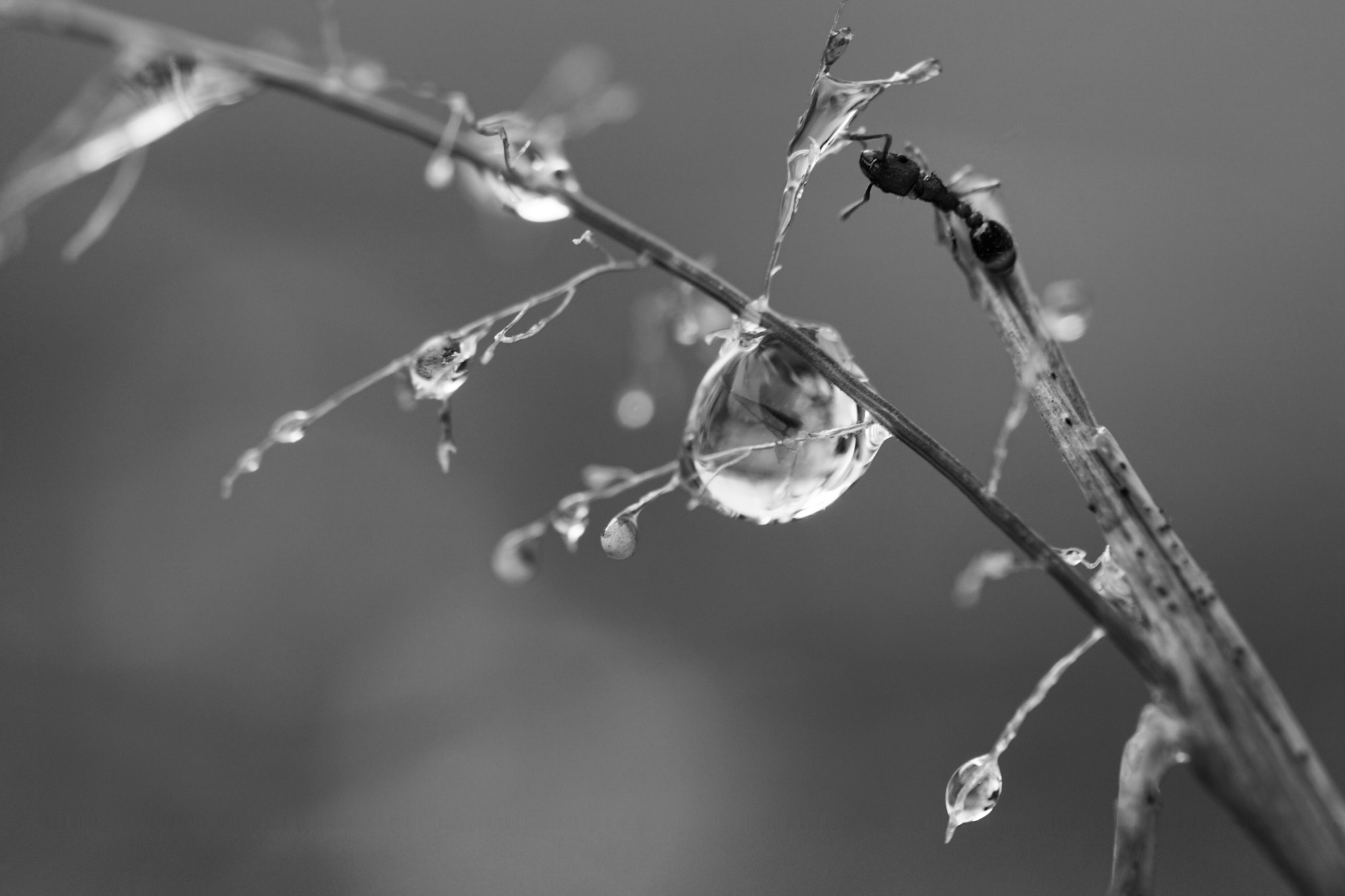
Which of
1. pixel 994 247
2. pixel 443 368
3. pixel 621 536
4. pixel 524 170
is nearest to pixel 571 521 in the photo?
pixel 621 536

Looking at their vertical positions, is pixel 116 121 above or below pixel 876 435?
above

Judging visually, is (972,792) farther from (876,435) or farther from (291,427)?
(291,427)

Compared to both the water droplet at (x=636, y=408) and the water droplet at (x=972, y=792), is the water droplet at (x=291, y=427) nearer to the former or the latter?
the water droplet at (x=636, y=408)

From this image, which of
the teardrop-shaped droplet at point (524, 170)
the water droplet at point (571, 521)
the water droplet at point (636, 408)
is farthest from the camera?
the water droplet at point (636, 408)

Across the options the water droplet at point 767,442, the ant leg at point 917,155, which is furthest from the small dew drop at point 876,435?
the ant leg at point 917,155

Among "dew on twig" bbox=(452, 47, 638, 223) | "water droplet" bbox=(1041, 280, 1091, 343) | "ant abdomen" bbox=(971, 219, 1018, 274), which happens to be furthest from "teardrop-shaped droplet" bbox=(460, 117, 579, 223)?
"water droplet" bbox=(1041, 280, 1091, 343)

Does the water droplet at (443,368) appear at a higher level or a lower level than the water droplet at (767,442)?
higher

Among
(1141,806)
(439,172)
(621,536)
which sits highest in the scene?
(439,172)
